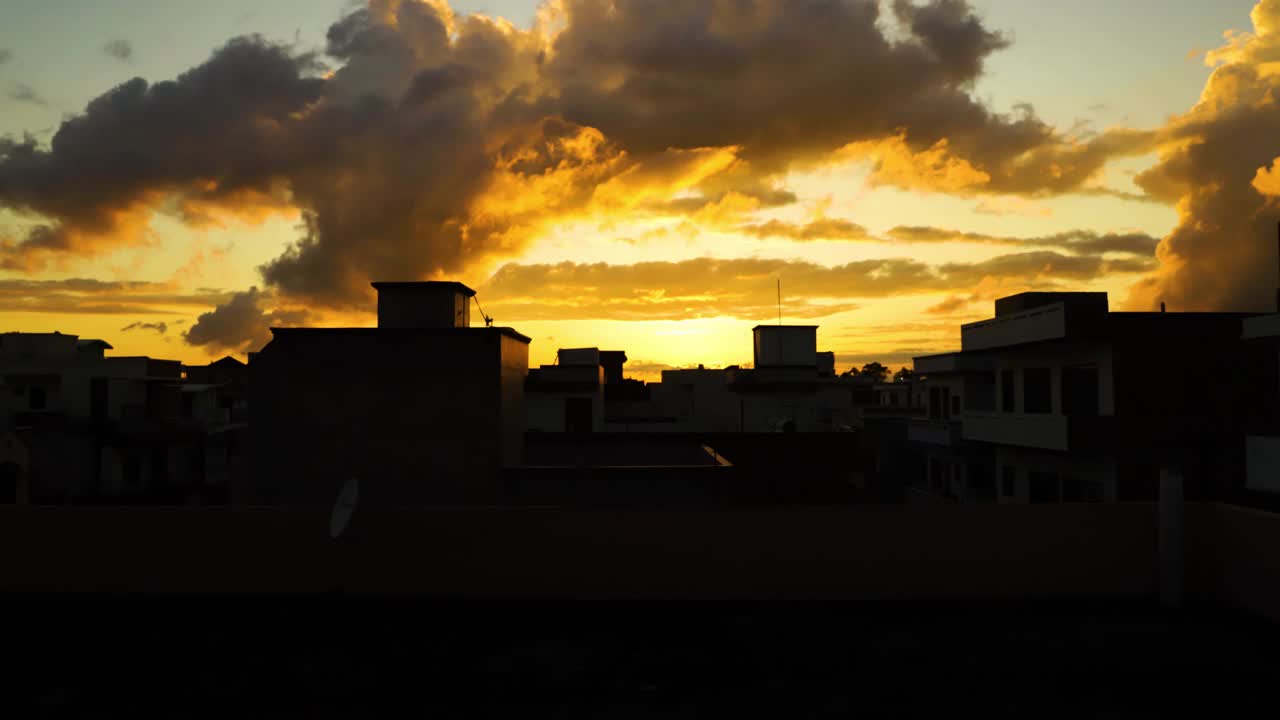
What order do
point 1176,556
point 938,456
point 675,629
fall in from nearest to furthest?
point 675,629 < point 1176,556 < point 938,456

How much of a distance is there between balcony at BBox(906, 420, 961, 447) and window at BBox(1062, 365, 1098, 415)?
9625 millimetres

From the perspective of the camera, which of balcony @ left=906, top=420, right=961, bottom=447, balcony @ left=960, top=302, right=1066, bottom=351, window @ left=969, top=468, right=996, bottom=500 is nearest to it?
balcony @ left=960, top=302, right=1066, bottom=351

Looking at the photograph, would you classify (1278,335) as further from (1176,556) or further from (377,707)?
(377,707)

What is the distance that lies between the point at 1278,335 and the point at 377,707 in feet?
68.6

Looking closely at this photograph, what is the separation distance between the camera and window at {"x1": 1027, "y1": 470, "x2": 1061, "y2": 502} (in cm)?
2970

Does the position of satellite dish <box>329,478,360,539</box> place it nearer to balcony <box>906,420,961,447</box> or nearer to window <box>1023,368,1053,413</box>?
window <box>1023,368,1053,413</box>

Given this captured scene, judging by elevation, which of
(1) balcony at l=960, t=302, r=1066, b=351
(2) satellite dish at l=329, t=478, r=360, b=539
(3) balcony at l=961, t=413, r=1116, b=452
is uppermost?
(1) balcony at l=960, t=302, r=1066, b=351

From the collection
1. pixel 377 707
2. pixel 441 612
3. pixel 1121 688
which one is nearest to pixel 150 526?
pixel 441 612

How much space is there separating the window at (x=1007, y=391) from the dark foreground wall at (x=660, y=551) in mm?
18108

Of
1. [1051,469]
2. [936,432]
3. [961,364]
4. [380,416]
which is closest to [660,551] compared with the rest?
[380,416]

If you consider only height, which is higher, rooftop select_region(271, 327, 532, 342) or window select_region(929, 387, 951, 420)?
rooftop select_region(271, 327, 532, 342)

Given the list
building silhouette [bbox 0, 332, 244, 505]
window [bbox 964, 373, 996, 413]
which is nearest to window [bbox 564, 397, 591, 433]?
building silhouette [bbox 0, 332, 244, 505]

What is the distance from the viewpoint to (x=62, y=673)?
37.7ft

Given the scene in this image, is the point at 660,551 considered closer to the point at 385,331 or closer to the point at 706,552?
the point at 706,552
